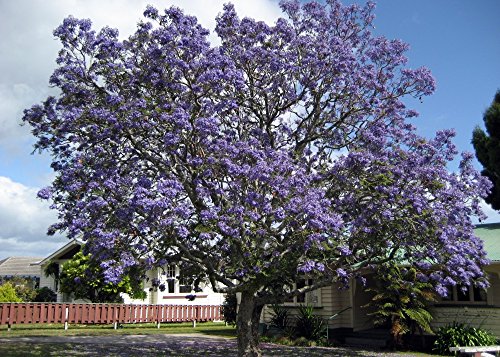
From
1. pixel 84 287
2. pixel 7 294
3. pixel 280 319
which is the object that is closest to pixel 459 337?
pixel 280 319

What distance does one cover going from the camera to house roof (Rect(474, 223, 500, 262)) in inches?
704

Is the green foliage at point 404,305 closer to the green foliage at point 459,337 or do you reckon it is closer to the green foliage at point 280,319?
the green foliage at point 459,337

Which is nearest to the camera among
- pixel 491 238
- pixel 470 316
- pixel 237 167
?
pixel 237 167

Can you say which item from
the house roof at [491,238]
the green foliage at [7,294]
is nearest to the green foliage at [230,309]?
the green foliage at [7,294]

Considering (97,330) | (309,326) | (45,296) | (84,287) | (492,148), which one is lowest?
(97,330)

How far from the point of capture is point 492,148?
1033 inches

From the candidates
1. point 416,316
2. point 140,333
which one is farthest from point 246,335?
point 140,333

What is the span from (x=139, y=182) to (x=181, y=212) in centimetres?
142

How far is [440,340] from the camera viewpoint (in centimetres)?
1811

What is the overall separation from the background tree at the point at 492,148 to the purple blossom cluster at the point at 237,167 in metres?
11.9

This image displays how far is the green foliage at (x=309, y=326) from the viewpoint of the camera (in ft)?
69.6

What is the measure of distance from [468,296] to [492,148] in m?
9.40

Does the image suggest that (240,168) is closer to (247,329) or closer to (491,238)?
(247,329)

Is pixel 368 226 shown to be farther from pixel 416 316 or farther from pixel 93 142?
pixel 93 142
